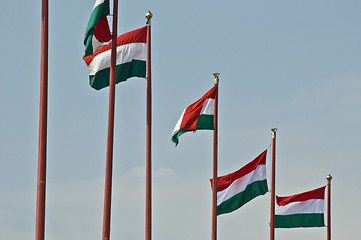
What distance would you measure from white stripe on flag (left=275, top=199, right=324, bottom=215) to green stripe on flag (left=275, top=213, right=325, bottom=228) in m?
0.16

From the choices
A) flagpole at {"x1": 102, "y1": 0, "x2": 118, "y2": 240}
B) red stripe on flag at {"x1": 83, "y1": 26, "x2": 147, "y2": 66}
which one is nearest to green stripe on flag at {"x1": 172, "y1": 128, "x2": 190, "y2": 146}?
red stripe on flag at {"x1": 83, "y1": 26, "x2": 147, "y2": 66}

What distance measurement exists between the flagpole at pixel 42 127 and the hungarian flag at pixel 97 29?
224 cm

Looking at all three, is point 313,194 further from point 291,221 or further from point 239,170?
point 239,170

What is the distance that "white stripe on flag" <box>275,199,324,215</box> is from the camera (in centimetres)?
3762

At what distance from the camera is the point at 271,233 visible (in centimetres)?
3569

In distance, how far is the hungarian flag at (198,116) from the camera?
31.2m

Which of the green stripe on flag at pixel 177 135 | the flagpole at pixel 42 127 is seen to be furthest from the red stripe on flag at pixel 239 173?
the flagpole at pixel 42 127

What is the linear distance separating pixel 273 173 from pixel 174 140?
23.8ft

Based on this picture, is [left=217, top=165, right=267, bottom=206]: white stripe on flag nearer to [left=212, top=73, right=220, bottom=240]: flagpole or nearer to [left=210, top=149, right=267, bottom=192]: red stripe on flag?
[left=210, top=149, right=267, bottom=192]: red stripe on flag

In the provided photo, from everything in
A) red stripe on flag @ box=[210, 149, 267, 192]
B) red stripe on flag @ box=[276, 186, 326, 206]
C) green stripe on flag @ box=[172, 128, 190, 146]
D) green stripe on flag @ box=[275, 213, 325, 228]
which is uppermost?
green stripe on flag @ box=[172, 128, 190, 146]

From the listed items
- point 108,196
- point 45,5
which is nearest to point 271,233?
point 108,196

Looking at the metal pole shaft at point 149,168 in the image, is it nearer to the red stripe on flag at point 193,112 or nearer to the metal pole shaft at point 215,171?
the red stripe on flag at point 193,112

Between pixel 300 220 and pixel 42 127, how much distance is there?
18.3 meters

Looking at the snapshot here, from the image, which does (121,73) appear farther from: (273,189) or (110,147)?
(273,189)
